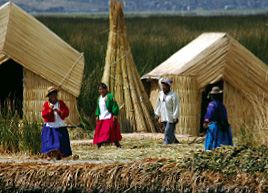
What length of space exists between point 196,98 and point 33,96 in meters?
3.09

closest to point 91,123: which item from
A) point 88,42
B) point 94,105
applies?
point 94,105

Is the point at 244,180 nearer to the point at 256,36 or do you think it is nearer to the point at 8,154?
the point at 8,154

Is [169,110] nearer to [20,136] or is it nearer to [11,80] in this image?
[20,136]

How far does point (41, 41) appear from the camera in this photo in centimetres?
1155

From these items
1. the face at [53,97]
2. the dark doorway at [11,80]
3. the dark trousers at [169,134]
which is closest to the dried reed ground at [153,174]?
the face at [53,97]

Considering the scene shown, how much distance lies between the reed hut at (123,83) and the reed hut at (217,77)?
59cm

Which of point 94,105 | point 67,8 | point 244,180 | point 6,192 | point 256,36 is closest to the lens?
point 244,180

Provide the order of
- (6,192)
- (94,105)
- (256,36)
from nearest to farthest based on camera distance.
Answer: (6,192) → (94,105) → (256,36)

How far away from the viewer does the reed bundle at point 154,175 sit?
644 centimetres

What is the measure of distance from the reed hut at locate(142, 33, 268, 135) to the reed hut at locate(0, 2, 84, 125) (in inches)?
65.6

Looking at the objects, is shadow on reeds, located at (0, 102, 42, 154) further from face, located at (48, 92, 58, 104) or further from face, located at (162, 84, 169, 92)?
face, located at (162, 84, 169, 92)

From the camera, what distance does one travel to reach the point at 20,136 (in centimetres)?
803

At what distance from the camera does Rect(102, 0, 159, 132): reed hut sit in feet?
36.1

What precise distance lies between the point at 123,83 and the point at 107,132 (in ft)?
6.76
